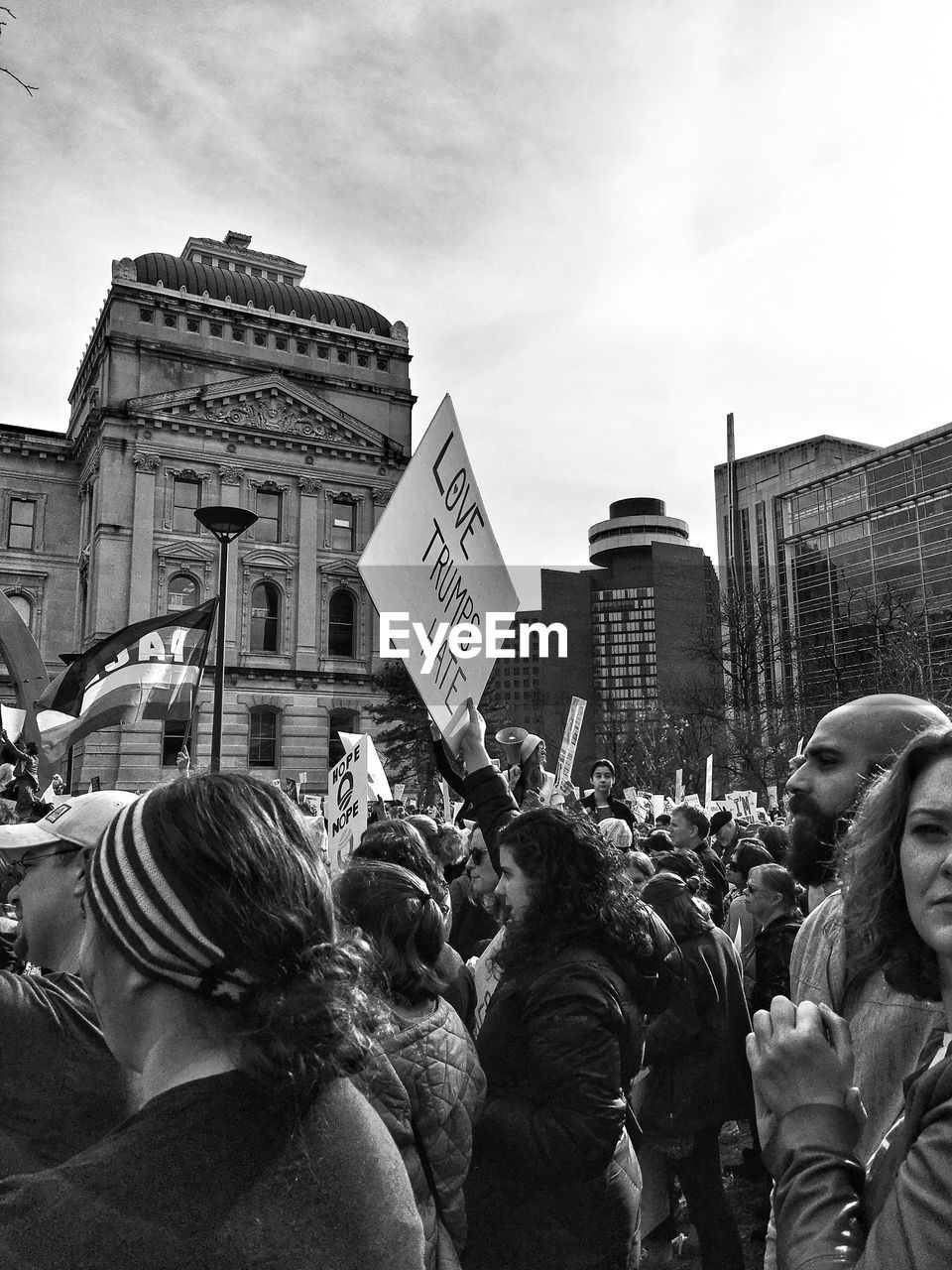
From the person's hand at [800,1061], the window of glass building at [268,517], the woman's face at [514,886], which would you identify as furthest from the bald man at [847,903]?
the window of glass building at [268,517]

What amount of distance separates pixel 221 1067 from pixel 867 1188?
869mm

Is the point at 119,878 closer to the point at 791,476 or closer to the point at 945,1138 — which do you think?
the point at 945,1138

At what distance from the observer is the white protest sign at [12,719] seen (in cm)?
1614

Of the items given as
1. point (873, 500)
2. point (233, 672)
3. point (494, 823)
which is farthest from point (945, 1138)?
point (873, 500)

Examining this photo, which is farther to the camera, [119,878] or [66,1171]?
[119,878]

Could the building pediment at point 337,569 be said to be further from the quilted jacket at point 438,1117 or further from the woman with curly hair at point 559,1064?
the quilted jacket at point 438,1117

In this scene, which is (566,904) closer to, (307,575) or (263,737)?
(263,737)

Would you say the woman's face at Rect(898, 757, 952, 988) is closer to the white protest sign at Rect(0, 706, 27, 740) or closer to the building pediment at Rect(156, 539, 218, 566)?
the white protest sign at Rect(0, 706, 27, 740)

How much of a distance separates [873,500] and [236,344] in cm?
3158

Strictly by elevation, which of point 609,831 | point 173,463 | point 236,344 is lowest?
point 609,831

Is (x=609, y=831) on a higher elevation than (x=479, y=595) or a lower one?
lower

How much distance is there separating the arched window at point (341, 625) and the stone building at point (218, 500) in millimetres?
67

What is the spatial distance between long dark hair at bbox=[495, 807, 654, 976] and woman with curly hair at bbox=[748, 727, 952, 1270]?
126cm

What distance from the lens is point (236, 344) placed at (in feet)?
142
